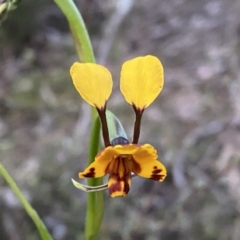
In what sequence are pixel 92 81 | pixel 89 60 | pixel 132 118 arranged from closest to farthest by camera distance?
pixel 92 81
pixel 89 60
pixel 132 118

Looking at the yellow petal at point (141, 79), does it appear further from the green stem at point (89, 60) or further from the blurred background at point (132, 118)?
the blurred background at point (132, 118)

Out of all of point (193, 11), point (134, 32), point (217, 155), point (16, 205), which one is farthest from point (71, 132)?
point (193, 11)

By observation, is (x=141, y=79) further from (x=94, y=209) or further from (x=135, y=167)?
(x=94, y=209)

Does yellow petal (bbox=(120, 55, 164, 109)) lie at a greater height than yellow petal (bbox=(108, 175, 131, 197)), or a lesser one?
greater

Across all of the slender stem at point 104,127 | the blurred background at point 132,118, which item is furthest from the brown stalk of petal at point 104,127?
the blurred background at point 132,118

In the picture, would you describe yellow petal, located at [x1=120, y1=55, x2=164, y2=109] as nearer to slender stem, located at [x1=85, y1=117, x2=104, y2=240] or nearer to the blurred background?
slender stem, located at [x1=85, y1=117, x2=104, y2=240]

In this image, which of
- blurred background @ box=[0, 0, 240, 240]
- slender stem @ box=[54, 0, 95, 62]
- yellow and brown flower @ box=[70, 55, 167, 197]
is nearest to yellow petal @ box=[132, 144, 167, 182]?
yellow and brown flower @ box=[70, 55, 167, 197]

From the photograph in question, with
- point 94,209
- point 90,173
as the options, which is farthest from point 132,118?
point 90,173
